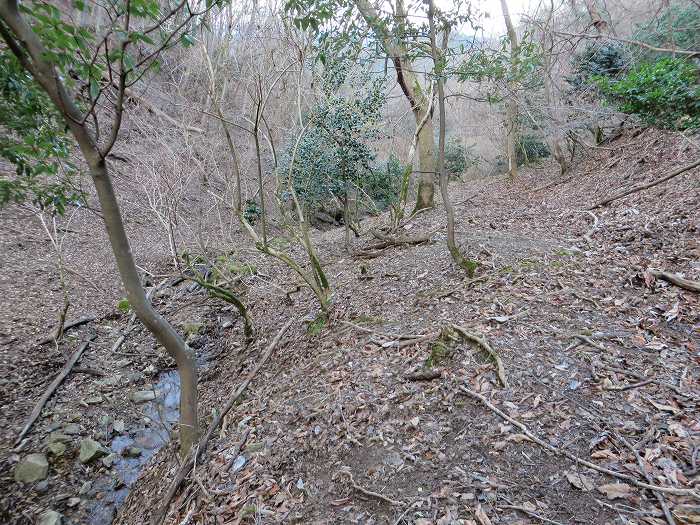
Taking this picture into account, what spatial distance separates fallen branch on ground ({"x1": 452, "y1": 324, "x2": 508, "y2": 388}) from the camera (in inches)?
117

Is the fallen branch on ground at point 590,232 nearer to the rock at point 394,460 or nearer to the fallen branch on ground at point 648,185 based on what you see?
the fallen branch on ground at point 648,185

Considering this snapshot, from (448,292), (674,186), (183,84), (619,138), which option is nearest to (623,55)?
(619,138)

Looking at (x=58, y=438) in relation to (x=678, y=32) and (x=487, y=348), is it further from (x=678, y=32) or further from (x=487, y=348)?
(x=678, y=32)

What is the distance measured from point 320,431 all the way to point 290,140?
325 inches

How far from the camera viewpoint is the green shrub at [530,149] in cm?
1412

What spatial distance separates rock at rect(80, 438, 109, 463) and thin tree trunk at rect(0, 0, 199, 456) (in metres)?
1.70

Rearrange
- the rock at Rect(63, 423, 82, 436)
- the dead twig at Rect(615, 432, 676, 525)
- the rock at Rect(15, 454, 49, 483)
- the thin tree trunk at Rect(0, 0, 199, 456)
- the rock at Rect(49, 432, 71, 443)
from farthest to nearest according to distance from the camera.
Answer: the rock at Rect(63, 423, 82, 436) < the rock at Rect(49, 432, 71, 443) < the rock at Rect(15, 454, 49, 483) < the thin tree trunk at Rect(0, 0, 199, 456) < the dead twig at Rect(615, 432, 676, 525)

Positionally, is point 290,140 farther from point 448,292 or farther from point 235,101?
point 448,292

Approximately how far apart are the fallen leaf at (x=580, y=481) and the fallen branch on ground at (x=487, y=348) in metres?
0.74

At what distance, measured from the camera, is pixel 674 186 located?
6.02 metres

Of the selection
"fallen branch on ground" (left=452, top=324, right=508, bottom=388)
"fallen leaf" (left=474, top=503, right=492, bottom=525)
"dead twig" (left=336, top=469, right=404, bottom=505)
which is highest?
"fallen branch on ground" (left=452, top=324, right=508, bottom=388)

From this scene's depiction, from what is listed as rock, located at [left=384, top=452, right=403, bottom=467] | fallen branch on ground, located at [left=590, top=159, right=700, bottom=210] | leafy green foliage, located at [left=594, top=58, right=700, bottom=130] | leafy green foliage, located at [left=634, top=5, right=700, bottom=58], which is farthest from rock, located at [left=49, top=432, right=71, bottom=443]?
leafy green foliage, located at [left=634, top=5, right=700, bottom=58]

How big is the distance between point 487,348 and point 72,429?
508 centimetres

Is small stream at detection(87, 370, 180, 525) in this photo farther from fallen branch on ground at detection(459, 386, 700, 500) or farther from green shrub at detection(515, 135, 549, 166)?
green shrub at detection(515, 135, 549, 166)
